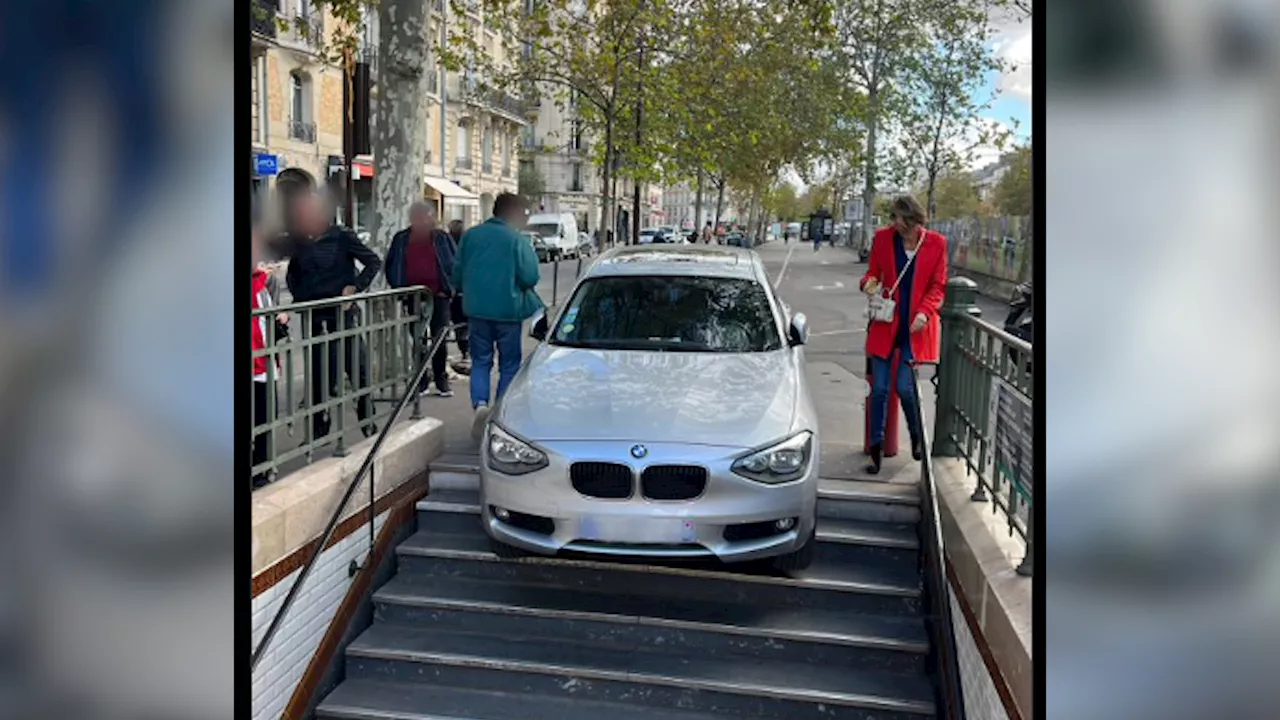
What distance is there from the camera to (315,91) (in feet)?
38.4

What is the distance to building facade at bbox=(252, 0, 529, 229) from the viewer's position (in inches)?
96.8

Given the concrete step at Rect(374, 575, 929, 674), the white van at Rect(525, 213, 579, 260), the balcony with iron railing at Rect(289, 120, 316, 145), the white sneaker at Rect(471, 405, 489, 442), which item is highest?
the white van at Rect(525, 213, 579, 260)

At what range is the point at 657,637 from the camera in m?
4.73

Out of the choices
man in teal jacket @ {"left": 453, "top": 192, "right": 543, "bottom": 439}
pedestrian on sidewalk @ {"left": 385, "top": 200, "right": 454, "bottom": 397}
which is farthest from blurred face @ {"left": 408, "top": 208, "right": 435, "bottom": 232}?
man in teal jacket @ {"left": 453, "top": 192, "right": 543, "bottom": 439}

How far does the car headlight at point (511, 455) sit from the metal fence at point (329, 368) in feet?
3.08

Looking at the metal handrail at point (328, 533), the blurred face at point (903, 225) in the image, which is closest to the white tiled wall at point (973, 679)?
the blurred face at point (903, 225)

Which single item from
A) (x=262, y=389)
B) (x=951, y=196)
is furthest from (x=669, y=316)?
(x=951, y=196)

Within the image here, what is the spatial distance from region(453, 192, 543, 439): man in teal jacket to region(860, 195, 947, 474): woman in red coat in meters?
2.35

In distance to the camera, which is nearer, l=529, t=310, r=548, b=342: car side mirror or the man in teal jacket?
l=529, t=310, r=548, b=342: car side mirror

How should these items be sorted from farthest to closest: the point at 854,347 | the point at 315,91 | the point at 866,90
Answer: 1. the point at 866,90
2. the point at 854,347
3. the point at 315,91

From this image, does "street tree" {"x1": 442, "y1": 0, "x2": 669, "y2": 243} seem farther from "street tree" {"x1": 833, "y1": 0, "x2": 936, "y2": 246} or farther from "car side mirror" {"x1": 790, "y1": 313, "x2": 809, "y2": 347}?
"car side mirror" {"x1": 790, "y1": 313, "x2": 809, "y2": 347}
